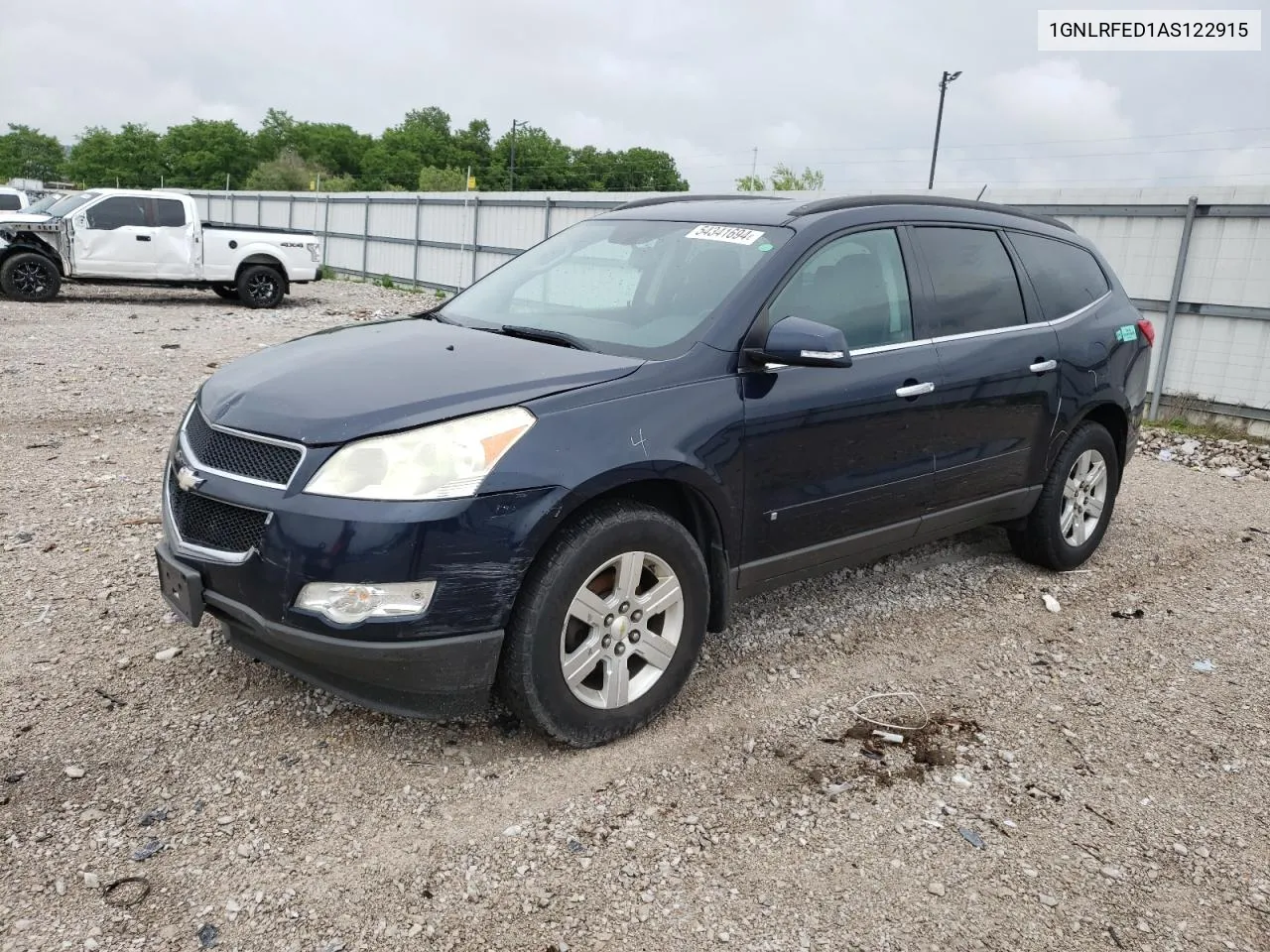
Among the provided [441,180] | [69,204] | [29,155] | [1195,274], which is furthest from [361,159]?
[1195,274]

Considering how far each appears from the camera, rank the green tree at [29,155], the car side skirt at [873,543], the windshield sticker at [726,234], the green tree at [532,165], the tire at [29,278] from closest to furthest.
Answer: the car side skirt at [873,543]
the windshield sticker at [726,234]
the tire at [29,278]
the green tree at [532,165]
the green tree at [29,155]

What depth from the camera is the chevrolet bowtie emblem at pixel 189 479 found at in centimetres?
316

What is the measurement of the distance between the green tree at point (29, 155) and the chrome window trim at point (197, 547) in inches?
4847

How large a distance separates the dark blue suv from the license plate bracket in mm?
10

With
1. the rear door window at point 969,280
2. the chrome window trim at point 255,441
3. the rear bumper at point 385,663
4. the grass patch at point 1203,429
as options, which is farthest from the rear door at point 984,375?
the grass patch at point 1203,429

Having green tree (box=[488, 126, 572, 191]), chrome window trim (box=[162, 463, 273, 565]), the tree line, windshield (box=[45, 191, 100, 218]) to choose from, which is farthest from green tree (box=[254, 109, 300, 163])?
chrome window trim (box=[162, 463, 273, 565])

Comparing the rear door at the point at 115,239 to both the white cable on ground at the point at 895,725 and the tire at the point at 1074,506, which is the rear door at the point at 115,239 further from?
the white cable on ground at the point at 895,725

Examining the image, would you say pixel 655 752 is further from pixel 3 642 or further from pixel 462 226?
pixel 462 226

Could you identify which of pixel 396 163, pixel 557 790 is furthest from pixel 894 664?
pixel 396 163

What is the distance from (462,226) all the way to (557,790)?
1913cm

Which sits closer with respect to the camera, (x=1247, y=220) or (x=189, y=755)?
(x=189, y=755)

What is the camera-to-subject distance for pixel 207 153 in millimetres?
93750

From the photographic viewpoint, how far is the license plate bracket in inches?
123

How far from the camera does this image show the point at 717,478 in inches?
137
